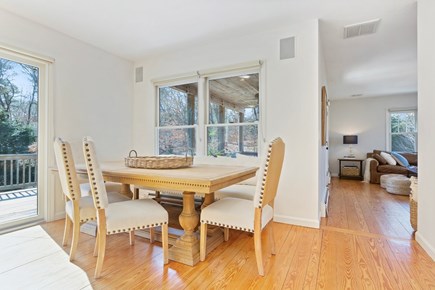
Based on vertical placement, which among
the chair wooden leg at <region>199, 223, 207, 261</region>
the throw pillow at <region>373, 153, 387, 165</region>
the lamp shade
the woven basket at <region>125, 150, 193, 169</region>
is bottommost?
the chair wooden leg at <region>199, 223, 207, 261</region>

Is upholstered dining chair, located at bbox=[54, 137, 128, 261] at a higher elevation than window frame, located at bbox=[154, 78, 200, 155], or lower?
lower

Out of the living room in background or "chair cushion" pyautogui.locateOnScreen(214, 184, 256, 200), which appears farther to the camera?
the living room in background

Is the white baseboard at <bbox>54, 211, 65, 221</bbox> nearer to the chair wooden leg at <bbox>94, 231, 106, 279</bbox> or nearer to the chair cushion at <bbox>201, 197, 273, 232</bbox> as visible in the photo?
the chair wooden leg at <bbox>94, 231, 106, 279</bbox>

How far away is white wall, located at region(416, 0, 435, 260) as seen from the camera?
79.7 inches

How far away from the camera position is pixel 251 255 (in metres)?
2.00

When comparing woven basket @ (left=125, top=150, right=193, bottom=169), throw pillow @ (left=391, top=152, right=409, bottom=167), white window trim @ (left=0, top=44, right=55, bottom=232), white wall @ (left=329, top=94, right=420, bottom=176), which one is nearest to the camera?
woven basket @ (left=125, top=150, right=193, bottom=169)

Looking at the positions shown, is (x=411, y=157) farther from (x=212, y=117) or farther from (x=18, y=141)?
(x=18, y=141)

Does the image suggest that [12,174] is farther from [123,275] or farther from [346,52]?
[346,52]

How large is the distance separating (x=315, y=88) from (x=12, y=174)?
383 centimetres

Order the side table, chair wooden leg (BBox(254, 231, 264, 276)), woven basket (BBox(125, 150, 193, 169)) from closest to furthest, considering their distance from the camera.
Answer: chair wooden leg (BBox(254, 231, 264, 276)) → woven basket (BBox(125, 150, 193, 169)) → the side table

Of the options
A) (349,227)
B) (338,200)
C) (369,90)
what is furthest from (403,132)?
(349,227)

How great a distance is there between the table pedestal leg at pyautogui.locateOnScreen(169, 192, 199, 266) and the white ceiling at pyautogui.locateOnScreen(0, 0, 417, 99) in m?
2.13

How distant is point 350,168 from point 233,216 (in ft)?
19.8

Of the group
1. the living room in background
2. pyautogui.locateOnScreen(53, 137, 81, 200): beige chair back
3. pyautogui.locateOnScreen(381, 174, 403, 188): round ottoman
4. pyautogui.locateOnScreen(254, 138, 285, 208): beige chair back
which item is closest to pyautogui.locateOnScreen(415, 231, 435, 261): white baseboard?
pyautogui.locateOnScreen(254, 138, 285, 208): beige chair back
